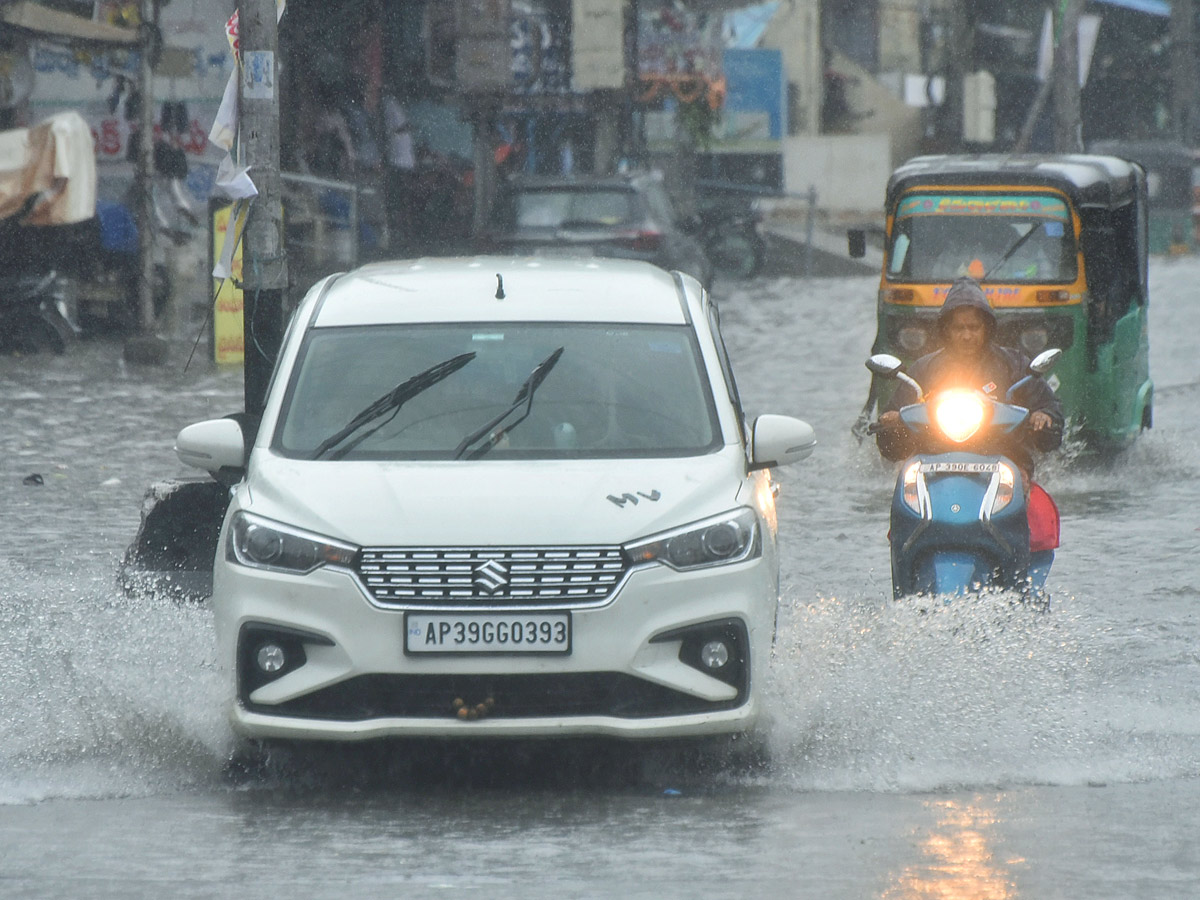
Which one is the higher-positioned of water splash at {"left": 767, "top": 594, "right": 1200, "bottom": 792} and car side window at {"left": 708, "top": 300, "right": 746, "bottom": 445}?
car side window at {"left": 708, "top": 300, "right": 746, "bottom": 445}

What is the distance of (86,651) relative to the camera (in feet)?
25.3

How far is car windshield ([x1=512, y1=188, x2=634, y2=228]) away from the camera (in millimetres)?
21391

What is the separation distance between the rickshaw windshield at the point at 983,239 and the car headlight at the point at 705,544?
329 inches

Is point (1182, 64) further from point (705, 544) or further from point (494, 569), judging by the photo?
point (494, 569)

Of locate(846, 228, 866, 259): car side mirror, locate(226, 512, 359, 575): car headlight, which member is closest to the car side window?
locate(226, 512, 359, 575): car headlight

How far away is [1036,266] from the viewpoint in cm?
1412

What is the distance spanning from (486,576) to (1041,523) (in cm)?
244

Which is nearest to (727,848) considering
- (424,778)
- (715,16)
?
(424,778)

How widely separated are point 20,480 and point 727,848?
8.70 m

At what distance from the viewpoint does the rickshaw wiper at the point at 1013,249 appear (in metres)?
14.2

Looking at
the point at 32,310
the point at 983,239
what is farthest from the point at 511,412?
the point at 32,310

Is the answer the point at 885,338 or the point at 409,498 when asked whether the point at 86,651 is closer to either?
the point at 409,498

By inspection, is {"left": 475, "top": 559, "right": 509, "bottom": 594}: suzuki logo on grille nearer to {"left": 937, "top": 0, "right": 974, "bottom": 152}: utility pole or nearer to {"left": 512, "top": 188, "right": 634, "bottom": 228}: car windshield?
{"left": 512, "top": 188, "right": 634, "bottom": 228}: car windshield

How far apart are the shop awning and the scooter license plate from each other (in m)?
14.9
